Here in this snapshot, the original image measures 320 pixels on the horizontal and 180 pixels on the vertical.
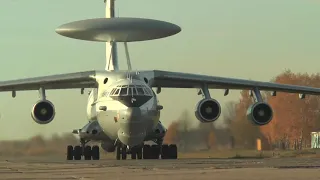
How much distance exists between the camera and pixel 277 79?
45.2 meters

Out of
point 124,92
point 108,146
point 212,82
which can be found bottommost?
point 108,146

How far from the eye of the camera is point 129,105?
23.5 meters

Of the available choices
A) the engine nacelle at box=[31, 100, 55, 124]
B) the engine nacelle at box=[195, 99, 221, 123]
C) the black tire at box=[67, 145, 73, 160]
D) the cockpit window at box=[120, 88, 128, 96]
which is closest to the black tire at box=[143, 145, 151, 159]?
the engine nacelle at box=[195, 99, 221, 123]

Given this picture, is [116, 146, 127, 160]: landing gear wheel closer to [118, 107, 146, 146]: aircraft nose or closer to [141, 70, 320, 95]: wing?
[118, 107, 146, 146]: aircraft nose

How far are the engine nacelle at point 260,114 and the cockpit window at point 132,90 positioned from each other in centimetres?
427

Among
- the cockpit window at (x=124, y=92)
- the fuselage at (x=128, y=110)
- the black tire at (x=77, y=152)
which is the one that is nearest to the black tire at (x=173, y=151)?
the fuselage at (x=128, y=110)

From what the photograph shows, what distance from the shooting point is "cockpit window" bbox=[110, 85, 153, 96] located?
77.9ft

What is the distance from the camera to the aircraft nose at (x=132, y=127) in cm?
2325

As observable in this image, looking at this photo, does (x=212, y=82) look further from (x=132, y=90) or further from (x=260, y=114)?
(x=132, y=90)

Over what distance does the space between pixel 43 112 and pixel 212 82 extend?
6526 mm

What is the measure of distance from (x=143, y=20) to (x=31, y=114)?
621 cm

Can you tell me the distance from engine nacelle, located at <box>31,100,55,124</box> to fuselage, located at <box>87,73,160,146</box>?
1828 mm

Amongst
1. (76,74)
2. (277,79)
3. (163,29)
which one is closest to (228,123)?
(163,29)

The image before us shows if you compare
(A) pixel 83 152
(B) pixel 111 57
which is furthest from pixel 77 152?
(B) pixel 111 57
